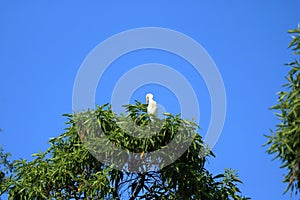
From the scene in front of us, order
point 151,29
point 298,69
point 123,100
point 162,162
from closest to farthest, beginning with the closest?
1. point 298,69
2. point 162,162
3. point 123,100
4. point 151,29

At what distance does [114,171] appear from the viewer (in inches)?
712

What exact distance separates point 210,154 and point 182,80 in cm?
204

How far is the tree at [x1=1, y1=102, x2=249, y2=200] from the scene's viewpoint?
58.3 ft

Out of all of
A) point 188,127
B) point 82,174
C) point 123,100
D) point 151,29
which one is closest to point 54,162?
point 82,174

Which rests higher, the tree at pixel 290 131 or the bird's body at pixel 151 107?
the bird's body at pixel 151 107

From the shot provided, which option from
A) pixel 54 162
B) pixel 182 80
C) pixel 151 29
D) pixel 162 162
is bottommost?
pixel 162 162

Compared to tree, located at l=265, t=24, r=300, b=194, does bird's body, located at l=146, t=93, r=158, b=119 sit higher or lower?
→ higher

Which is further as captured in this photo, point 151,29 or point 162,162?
point 151,29

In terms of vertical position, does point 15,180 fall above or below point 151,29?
below

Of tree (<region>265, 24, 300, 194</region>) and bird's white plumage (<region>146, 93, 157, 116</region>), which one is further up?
bird's white plumage (<region>146, 93, 157, 116</region>)

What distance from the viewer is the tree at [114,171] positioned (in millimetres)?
17781

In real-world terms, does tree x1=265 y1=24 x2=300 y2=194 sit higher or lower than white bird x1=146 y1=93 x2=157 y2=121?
lower

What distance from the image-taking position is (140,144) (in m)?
17.7

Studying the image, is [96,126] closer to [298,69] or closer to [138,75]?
[138,75]
